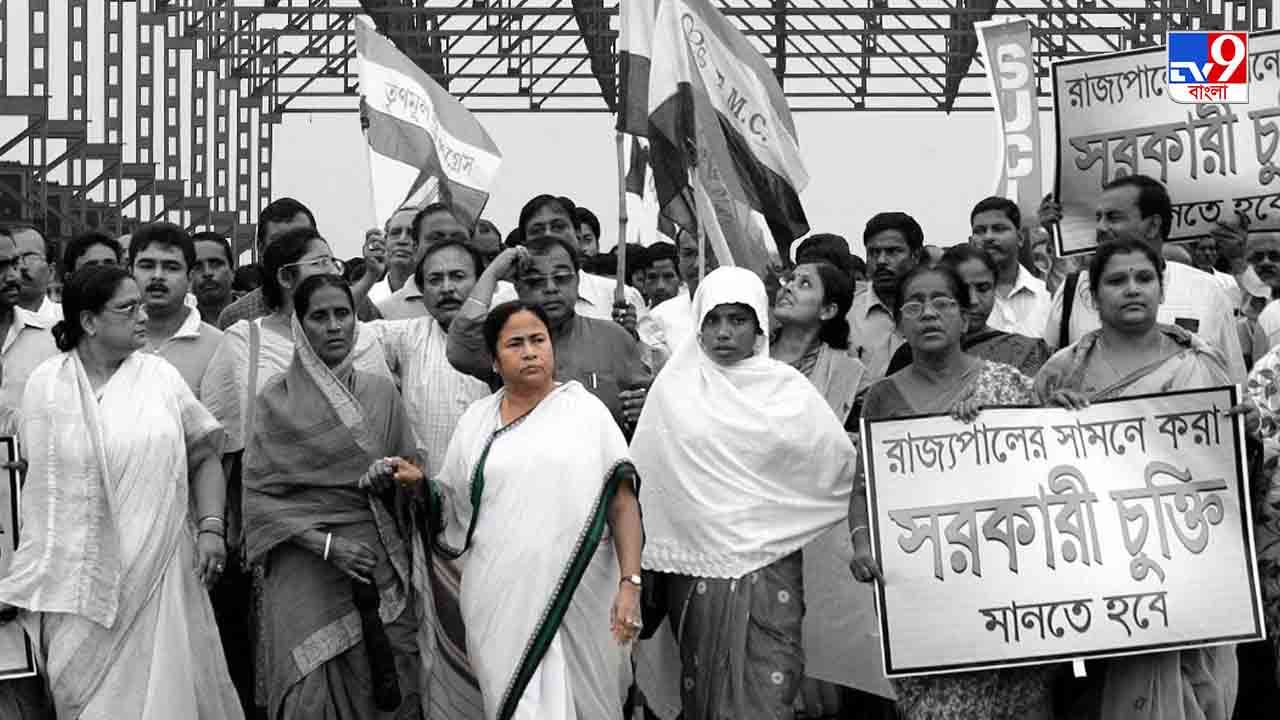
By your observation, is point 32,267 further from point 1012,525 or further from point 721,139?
point 1012,525

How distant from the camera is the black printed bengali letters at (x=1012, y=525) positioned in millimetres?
7914

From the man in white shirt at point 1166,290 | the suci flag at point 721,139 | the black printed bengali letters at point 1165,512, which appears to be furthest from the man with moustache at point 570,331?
the black printed bengali letters at point 1165,512

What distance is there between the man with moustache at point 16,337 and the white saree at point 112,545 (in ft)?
2.13

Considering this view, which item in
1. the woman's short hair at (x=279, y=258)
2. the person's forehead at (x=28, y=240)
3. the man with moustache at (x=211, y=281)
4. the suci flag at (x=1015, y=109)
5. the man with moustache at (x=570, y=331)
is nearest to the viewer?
the man with moustache at (x=570, y=331)

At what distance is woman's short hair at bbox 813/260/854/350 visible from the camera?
9.07 meters

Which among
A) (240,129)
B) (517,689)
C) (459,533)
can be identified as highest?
(240,129)

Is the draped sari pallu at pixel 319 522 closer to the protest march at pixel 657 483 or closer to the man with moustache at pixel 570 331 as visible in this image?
the protest march at pixel 657 483

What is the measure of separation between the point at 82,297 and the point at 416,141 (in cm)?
369

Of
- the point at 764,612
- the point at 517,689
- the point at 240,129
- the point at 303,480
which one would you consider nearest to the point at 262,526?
the point at 303,480

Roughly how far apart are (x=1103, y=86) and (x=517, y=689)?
422 cm

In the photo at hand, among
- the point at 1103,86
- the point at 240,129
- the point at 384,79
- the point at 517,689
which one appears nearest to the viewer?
the point at 517,689

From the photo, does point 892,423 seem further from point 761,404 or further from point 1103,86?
point 1103,86

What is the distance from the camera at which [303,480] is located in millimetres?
8227

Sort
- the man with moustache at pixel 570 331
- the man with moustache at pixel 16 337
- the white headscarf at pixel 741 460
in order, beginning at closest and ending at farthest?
the white headscarf at pixel 741 460 → the man with moustache at pixel 570 331 → the man with moustache at pixel 16 337
